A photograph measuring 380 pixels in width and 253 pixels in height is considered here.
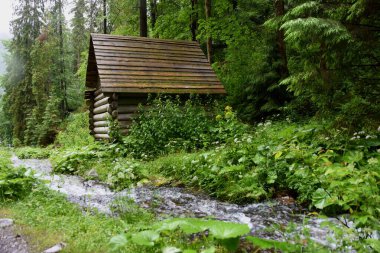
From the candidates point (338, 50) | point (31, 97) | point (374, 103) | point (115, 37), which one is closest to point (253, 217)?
point (374, 103)

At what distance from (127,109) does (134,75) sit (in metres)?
1.24

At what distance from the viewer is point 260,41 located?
16359mm

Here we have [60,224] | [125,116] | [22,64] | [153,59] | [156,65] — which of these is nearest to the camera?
[60,224]

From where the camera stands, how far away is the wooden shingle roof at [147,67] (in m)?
10.9

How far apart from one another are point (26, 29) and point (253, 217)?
3119 centimetres

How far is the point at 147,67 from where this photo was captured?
1195cm

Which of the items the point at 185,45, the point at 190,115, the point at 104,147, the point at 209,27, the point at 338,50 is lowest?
the point at 104,147

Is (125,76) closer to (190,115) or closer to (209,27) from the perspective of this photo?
(190,115)

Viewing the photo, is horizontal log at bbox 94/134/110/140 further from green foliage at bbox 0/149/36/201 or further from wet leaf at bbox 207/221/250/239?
wet leaf at bbox 207/221/250/239

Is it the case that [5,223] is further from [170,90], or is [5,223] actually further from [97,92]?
[97,92]

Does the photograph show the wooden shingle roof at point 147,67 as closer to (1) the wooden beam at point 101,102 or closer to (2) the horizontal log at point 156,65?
(2) the horizontal log at point 156,65

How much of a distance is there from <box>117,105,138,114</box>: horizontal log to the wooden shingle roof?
0.77 metres

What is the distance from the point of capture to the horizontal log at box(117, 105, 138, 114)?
11.0m

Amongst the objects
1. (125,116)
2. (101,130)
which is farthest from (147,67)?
(101,130)
